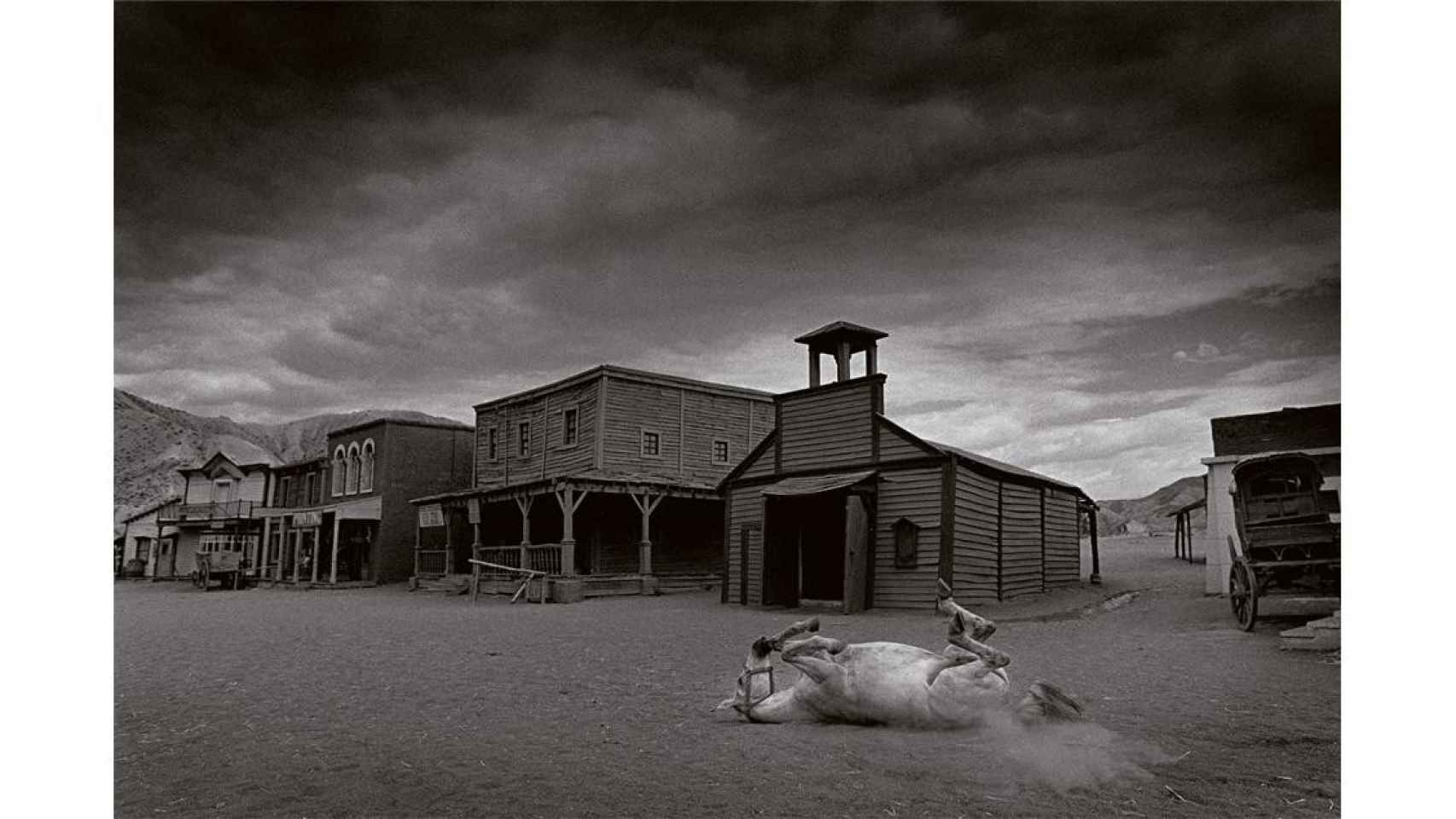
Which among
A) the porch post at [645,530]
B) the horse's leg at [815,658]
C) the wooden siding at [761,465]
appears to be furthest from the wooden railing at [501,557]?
the horse's leg at [815,658]

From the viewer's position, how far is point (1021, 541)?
43.4 feet

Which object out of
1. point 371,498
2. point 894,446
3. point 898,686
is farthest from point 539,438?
point 898,686

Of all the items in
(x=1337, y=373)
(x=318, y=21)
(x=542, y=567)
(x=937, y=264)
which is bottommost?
(x=542, y=567)

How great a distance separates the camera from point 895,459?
40.3 ft

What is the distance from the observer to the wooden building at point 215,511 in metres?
27.1

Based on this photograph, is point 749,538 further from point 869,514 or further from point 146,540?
point 146,540

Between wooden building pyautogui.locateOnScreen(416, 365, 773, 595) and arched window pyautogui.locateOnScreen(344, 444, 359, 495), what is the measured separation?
3630 mm

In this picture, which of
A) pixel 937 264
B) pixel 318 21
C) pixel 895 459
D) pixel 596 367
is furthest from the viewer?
pixel 596 367

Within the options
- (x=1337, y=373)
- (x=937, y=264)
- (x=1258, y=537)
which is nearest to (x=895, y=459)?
(x=1258, y=537)

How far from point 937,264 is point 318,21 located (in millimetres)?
3741

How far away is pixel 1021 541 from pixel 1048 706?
942cm

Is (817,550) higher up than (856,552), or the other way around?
(856,552)

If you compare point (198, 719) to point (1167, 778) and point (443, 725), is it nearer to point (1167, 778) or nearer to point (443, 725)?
point (443, 725)

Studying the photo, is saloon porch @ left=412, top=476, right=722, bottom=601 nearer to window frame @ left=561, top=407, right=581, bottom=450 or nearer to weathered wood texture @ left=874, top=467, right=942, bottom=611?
window frame @ left=561, top=407, right=581, bottom=450
